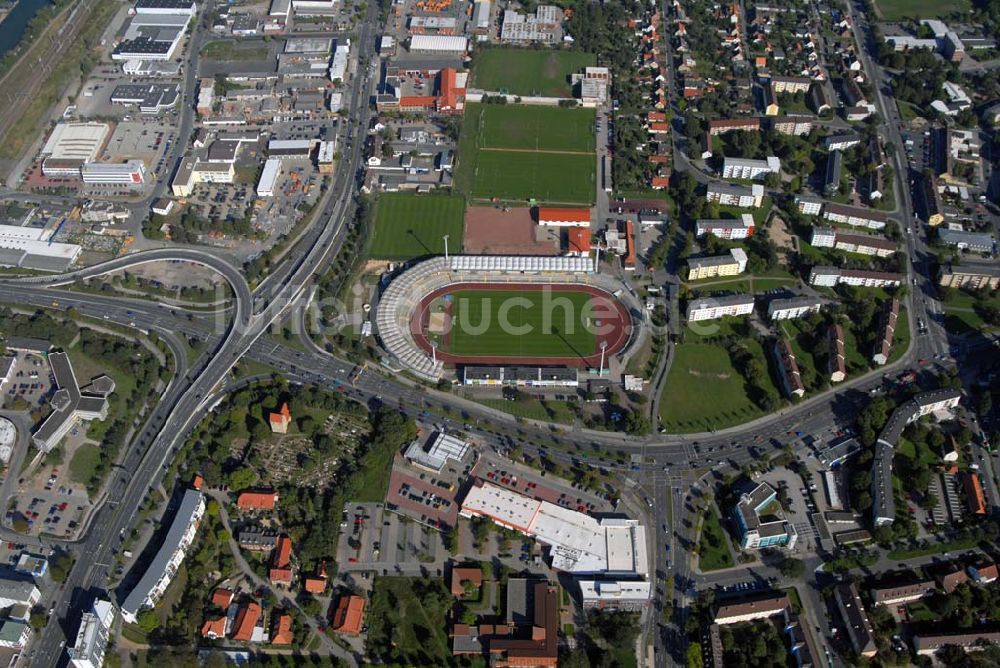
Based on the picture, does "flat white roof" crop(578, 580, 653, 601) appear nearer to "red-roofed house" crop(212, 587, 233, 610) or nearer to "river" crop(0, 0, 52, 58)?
"red-roofed house" crop(212, 587, 233, 610)

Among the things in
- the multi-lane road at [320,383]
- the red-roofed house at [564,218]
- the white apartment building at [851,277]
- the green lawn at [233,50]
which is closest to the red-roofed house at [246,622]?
the multi-lane road at [320,383]

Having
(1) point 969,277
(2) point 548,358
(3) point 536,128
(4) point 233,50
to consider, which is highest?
(1) point 969,277

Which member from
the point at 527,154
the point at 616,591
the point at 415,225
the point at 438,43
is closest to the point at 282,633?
the point at 616,591

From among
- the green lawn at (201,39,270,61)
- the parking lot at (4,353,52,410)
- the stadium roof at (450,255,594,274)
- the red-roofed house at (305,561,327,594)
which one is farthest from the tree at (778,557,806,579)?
the green lawn at (201,39,270,61)

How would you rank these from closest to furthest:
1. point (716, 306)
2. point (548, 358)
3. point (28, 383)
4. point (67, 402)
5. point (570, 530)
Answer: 1. point (570, 530)
2. point (67, 402)
3. point (28, 383)
4. point (548, 358)
5. point (716, 306)

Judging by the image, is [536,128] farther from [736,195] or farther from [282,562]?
[282,562]

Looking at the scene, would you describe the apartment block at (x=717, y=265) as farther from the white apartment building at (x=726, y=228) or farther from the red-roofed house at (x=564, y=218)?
the red-roofed house at (x=564, y=218)

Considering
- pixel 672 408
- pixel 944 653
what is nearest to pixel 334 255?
pixel 672 408
